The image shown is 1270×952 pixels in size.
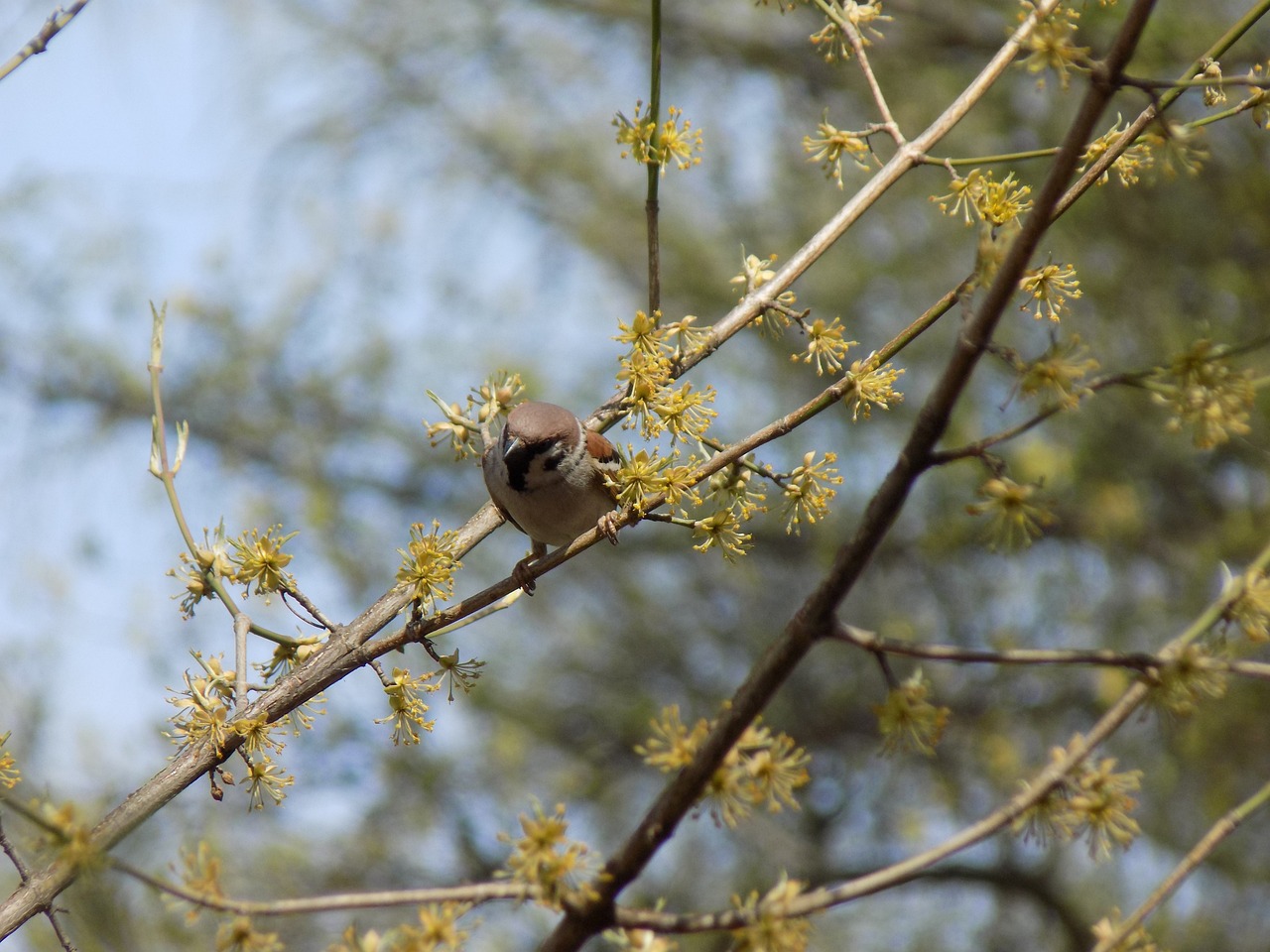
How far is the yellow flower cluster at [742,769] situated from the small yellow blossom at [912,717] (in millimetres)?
172

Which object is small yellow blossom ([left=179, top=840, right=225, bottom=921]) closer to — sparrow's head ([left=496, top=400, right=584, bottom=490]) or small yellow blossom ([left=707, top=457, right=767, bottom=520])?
small yellow blossom ([left=707, top=457, right=767, bottom=520])

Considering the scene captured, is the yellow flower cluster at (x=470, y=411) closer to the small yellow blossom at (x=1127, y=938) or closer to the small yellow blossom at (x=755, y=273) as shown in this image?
the small yellow blossom at (x=755, y=273)

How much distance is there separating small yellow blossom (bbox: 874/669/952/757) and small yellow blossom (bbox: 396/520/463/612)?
3.20ft

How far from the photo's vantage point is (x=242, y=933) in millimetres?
1969

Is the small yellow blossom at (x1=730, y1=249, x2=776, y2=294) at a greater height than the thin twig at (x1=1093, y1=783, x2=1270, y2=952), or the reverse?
the small yellow blossom at (x1=730, y1=249, x2=776, y2=294)

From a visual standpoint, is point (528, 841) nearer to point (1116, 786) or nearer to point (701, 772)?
point (701, 772)

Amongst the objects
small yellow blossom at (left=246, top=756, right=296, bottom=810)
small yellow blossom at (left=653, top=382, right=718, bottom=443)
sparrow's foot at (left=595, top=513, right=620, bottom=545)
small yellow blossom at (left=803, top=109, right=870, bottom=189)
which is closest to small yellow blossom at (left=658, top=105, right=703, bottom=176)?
small yellow blossom at (left=803, top=109, right=870, bottom=189)

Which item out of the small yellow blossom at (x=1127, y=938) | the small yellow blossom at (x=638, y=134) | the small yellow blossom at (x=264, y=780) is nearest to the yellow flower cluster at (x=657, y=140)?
the small yellow blossom at (x=638, y=134)

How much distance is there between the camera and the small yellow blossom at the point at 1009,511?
2031mm

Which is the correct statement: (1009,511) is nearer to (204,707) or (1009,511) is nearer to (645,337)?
(645,337)

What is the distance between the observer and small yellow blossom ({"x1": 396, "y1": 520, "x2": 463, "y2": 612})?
2.58 meters

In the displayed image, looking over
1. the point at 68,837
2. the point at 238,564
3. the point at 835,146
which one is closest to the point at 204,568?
the point at 238,564

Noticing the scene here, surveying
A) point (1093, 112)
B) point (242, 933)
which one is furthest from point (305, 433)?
point (1093, 112)

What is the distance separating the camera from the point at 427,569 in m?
2.60
